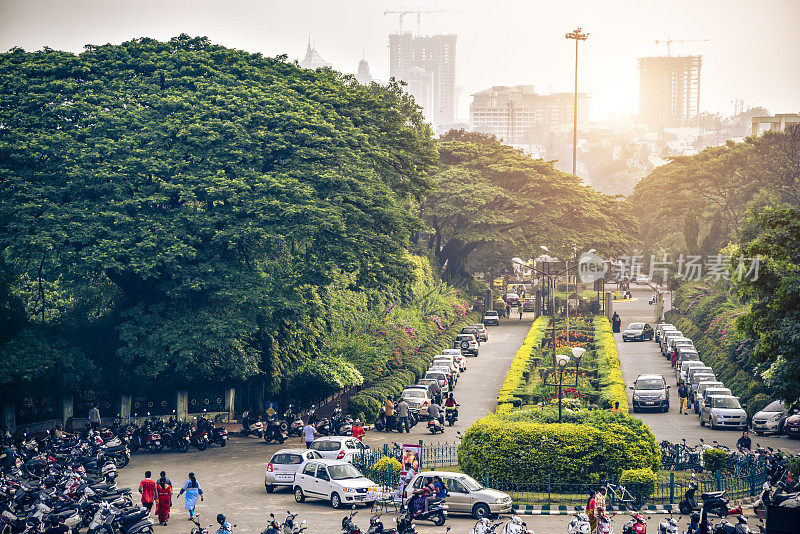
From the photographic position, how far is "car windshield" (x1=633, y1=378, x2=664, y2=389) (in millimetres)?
47297

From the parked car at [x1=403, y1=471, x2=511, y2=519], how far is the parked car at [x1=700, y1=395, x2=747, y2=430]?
16.9 meters

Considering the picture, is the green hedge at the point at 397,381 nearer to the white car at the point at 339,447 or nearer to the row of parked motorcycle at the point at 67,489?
the white car at the point at 339,447

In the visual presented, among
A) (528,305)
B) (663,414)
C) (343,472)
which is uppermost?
(528,305)

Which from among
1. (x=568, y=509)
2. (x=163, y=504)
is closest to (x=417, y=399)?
(x=568, y=509)

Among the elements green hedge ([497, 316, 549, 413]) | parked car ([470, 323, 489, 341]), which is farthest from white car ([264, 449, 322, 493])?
parked car ([470, 323, 489, 341])

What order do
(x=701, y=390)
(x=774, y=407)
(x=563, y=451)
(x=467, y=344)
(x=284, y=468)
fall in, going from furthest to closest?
(x=467, y=344) → (x=701, y=390) → (x=774, y=407) → (x=284, y=468) → (x=563, y=451)

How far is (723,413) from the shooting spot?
42406 millimetres

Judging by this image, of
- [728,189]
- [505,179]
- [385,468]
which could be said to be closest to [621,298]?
[728,189]

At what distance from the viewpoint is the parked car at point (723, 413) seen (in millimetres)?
42281

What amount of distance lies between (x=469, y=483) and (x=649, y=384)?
831 inches

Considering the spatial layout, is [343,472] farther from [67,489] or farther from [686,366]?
[686,366]

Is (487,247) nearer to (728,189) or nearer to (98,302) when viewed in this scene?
(728,189)

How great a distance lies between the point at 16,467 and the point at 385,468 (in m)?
10.8

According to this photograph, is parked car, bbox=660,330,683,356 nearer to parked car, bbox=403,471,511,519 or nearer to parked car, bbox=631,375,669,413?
parked car, bbox=631,375,669,413
